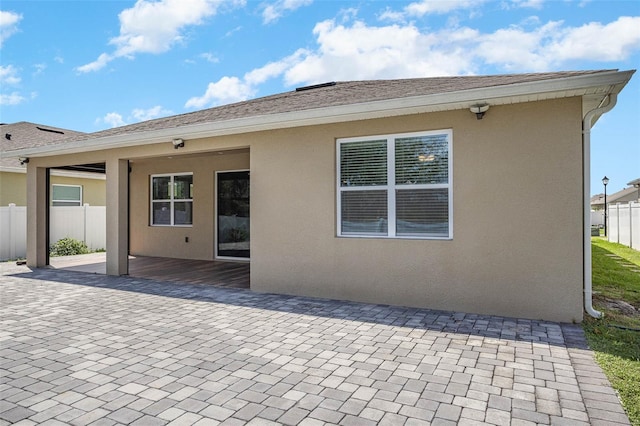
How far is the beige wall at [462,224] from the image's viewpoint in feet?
16.5

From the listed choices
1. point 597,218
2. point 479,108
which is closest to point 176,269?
point 479,108

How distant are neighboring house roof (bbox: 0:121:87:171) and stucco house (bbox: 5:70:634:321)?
7651mm

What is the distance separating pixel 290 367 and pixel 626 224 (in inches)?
709

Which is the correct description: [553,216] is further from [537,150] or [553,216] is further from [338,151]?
[338,151]

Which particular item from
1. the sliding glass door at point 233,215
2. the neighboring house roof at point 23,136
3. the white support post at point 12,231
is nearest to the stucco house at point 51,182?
the neighboring house roof at point 23,136

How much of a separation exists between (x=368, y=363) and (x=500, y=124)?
12.0ft

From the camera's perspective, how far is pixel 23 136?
16.0m

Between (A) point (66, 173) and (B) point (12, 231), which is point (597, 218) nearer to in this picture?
(A) point (66, 173)

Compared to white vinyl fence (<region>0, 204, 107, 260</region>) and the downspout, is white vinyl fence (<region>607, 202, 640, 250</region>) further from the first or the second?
white vinyl fence (<region>0, 204, 107, 260</region>)

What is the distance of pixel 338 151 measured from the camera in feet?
21.1

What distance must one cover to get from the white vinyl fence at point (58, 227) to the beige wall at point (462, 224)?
7907 mm

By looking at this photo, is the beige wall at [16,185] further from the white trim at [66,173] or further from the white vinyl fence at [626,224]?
the white vinyl fence at [626,224]

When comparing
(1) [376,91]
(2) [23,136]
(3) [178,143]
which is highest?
(2) [23,136]

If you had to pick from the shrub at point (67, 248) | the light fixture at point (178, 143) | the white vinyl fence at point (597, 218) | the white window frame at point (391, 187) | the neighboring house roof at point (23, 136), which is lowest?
the shrub at point (67, 248)
